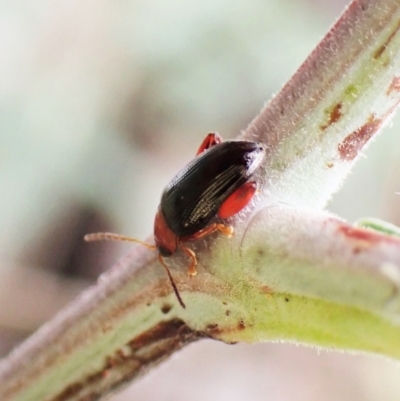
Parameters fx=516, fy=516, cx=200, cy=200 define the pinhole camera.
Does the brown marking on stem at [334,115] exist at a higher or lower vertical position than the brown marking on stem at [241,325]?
higher

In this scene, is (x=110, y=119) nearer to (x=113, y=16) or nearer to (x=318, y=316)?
(x=113, y=16)

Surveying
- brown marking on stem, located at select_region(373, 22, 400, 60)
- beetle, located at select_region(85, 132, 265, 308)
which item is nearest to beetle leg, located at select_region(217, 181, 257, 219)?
beetle, located at select_region(85, 132, 265, 308)

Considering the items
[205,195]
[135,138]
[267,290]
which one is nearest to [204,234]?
[267,290]

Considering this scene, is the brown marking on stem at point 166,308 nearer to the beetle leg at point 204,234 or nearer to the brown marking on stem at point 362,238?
the beetle leg at point 204,234

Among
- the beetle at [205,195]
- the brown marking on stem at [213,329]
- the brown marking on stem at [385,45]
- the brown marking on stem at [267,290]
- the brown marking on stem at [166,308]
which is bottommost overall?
the brown marking on stem at [267,290]

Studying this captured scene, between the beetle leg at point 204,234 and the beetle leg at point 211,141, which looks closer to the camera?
the beetle leg at point 204,234

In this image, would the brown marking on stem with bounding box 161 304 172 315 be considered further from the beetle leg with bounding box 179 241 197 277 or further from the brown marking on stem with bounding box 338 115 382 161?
the brown marking on stem with bounding box 338 115 382 161

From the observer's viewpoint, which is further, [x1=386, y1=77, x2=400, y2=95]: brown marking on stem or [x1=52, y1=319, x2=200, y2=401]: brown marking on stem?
[x1=52, y1=319, x2=200, y2=401]: brown marking on stem

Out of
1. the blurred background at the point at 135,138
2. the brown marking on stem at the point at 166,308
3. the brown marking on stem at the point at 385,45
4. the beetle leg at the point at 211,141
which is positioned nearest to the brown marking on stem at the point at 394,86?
the brown marking on stem at the point at 385,45
